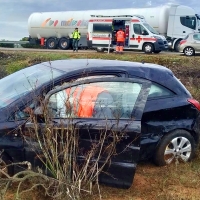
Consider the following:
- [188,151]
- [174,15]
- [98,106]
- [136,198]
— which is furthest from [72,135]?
[174,15]

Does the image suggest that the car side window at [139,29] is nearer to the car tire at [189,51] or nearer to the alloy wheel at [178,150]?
the car tire at [189,51]

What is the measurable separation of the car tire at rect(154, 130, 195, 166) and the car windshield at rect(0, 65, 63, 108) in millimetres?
1623

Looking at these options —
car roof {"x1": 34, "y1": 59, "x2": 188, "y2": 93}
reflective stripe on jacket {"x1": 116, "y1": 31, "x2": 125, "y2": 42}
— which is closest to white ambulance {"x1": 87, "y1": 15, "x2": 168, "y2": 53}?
reflective stripe on jacket {"x1": 116, "y1": 31, "x2": 125, "y2": 42}

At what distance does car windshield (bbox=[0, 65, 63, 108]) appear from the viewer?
14.9ft

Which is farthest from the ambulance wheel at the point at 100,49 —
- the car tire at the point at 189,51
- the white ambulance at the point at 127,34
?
the car tire at the point at 189,51

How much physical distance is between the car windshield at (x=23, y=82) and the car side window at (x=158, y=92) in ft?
3.92

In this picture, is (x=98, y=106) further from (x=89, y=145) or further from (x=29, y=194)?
(x=29, y=194)

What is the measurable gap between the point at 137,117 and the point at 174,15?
26798mm

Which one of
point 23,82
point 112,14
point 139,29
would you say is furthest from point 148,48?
point 23,82

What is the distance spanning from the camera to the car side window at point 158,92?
5116 mm

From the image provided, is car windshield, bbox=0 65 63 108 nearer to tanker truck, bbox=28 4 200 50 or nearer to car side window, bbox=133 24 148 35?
car side window, bbox=133 24 148 35

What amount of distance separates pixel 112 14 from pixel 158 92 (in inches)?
978

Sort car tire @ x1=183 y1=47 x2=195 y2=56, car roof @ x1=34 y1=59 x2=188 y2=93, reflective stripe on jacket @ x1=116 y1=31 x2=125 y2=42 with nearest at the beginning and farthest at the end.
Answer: car roof @ x1=34 y1=59 x2=188 y2=93 → car tire @ x1=183 y1=47 x2=195 y2=56 → reflective stripe on jacket @ x1=116 y1=31 x2=125 y2=42

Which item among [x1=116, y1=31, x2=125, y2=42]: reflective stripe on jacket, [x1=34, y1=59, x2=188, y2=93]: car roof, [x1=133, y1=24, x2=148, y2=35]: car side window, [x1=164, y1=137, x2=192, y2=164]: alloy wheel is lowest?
[x1=164, y1=137, x2=192, y2=164]: alloy wheel
